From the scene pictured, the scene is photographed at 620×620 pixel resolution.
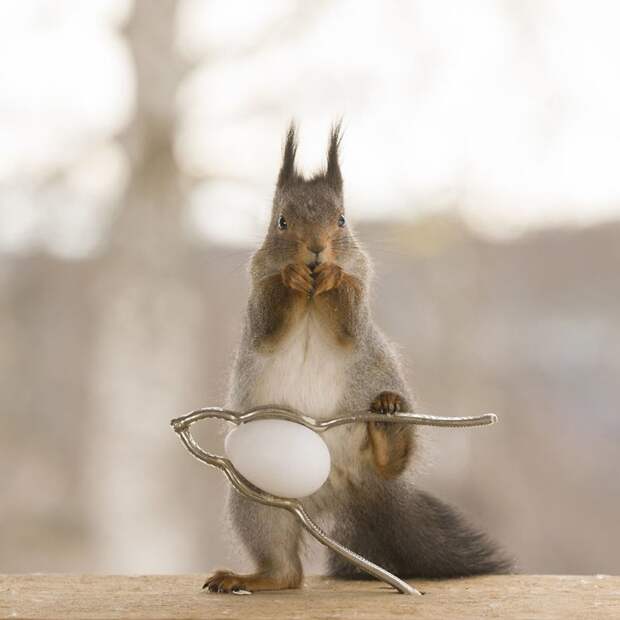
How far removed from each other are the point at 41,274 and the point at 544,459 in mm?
2009

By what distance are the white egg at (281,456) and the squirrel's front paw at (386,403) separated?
14 cm

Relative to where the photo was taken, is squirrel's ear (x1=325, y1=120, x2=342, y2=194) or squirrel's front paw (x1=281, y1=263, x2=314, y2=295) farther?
squirrel's ear (x1=325, y1=120, x2=342, y2=194)

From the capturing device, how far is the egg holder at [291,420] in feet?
5.09

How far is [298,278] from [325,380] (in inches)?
6.7

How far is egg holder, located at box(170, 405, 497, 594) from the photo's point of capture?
61.1 inches

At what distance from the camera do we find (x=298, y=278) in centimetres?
163

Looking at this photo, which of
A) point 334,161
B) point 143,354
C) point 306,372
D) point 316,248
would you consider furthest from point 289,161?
point 143,354

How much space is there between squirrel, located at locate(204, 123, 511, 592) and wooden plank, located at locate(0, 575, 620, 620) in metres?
0.07

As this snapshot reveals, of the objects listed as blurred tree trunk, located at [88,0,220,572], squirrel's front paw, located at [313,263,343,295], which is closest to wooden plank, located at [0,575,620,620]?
squirrel's front paw, located at [313,263,343,295]

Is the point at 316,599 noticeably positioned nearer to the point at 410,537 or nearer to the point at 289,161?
the point at 410,537

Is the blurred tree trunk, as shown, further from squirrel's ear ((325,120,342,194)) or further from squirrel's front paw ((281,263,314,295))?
squirrel's front paw ((281,263,314,295))

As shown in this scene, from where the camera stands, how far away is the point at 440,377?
3896 millimetres

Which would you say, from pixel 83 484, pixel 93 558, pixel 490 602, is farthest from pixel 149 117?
pixel 490 602

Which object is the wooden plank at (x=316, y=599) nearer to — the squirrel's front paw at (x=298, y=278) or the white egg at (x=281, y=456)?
the white egg at (x=281, y=456)
